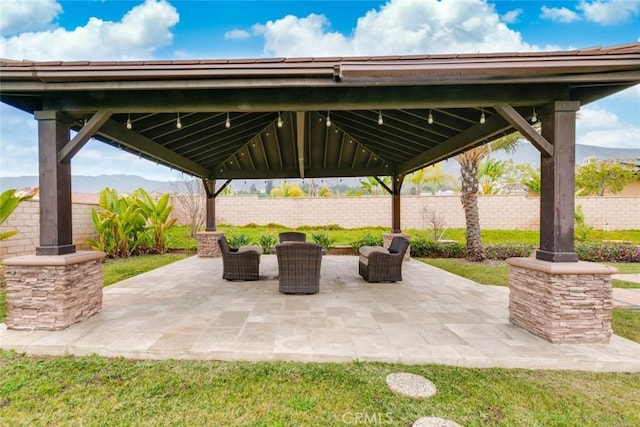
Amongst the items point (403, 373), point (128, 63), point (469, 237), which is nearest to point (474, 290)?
point (403, 373)

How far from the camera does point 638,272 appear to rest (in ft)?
29.1

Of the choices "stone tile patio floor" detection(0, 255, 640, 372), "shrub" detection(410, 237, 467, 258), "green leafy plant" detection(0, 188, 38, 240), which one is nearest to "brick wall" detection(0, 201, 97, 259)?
"green leafy plant" detection(0, 188, 38, 240)

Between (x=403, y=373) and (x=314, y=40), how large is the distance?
52.7ft

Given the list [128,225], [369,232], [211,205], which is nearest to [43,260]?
[211,205]

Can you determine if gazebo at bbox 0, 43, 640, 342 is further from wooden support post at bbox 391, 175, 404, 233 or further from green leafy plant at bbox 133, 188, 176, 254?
green leafy plant at bbox 133, 188, 176, 254

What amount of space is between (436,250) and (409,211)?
5048mm

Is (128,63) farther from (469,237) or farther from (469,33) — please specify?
(469,33)

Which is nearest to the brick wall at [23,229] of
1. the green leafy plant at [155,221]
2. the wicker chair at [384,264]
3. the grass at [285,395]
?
the green leafy plant at [155,221]

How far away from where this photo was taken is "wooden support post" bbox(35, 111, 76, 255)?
168 inches

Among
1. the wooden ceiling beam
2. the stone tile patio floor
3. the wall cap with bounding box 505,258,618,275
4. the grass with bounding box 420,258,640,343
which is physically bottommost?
the grass with bounding box 420,258,640,343

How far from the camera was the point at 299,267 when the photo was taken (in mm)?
6004

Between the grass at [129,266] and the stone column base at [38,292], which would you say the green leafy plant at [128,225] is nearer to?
the grass at [129,266]

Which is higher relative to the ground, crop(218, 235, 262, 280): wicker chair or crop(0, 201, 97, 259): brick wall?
crop(0, 201, 97, 259): brick wall

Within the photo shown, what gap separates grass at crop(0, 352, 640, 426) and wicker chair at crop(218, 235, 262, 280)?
382cm
